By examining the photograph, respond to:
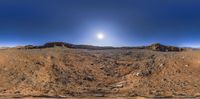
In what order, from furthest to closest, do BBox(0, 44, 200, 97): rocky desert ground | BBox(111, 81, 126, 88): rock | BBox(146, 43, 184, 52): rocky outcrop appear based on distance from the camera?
BBox(146, 43, 184, 52): rocky outcrop → BBox(111, 81, 126, 88): rock → BBox(0, 44, 200, 97): rocky desert ground

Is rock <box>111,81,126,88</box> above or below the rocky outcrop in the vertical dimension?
below

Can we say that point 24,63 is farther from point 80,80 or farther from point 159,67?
point 159,67

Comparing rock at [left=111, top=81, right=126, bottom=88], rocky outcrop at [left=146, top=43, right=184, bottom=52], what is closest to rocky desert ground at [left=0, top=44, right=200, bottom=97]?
rock at [left=111, top=81, right=126, bottom=88]

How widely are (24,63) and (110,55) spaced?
10579 mm

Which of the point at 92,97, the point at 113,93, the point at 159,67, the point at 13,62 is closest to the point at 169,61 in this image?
the point at 159,67

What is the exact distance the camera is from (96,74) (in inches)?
1679

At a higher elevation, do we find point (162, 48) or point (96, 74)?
point (162, 48)

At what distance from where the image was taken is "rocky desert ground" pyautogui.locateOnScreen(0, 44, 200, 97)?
1471 inches

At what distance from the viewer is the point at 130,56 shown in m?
48.5

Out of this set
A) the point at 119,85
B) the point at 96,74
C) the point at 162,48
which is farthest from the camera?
the point at 162,48

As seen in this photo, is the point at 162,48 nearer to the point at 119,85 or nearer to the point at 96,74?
the point at 96,74

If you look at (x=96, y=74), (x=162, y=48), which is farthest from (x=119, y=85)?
(x=162, y=48)

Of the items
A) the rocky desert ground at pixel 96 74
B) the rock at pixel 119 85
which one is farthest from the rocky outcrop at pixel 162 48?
the rock at pixel 119 85

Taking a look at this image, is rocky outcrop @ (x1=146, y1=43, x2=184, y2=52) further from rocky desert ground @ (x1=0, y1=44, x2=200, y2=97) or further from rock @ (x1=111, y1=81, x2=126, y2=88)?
rock @ (x1=111, y1=81, x2=126, y2=88)
